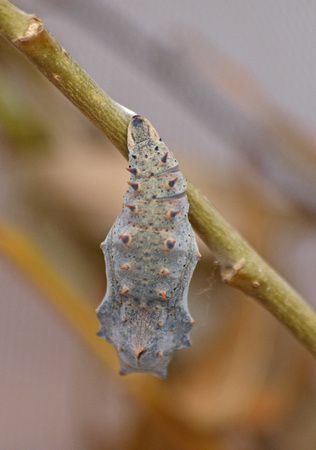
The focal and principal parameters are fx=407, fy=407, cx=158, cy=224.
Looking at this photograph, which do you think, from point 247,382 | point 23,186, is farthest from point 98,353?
point 23,186

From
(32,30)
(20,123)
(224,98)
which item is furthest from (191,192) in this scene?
(224,98)

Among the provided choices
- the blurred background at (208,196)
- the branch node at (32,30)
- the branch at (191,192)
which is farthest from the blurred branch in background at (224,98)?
the branch node at (32,30)

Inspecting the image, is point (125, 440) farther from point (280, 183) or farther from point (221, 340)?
point (280, 183)

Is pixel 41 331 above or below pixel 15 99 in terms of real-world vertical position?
below

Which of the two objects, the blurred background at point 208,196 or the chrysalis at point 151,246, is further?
the blurred background at point 208,196

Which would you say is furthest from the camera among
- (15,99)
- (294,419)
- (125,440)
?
(125,440)

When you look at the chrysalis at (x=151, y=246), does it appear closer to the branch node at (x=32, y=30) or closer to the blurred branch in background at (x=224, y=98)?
the branch node at (x=32, y=30)

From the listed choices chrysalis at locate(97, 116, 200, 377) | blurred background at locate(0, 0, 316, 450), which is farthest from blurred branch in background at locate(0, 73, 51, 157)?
chrysalis at locate(97, 116, 200, 377)
